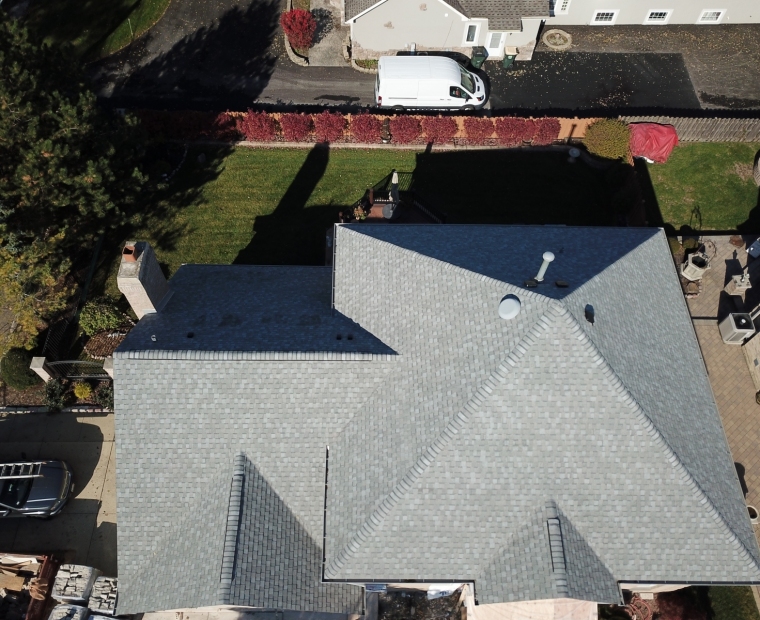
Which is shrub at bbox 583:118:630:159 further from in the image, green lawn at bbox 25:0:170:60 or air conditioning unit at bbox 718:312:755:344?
green lawn at bbox 25:0:170:60

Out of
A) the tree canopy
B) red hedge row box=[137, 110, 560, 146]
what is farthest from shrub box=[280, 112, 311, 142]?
the tree canopy

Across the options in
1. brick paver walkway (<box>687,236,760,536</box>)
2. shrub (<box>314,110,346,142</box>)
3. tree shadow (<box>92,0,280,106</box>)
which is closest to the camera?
brick paver walkway (<box>687,236,760,536</box>)

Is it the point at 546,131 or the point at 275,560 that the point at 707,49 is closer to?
the point at 546,131

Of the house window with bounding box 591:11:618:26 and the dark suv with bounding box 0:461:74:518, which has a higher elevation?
the house window with bounding box 591:11:618:26

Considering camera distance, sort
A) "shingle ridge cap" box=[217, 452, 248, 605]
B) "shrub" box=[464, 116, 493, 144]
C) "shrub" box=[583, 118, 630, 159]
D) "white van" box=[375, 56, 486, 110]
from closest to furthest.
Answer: "shingle ridge cap" box=[217, 452, 248, 605], "shrub" box=[583, 118, 630, 159], "shrub" box=[464, 116, 493, 144], "white van" box=[375, 56, 486, 110]

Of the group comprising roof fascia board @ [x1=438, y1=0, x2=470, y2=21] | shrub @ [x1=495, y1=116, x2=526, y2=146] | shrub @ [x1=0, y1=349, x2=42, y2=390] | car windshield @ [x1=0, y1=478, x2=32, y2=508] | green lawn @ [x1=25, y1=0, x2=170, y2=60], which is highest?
green lawn @ [x1=25, y1=0, x2=170, y2=60]

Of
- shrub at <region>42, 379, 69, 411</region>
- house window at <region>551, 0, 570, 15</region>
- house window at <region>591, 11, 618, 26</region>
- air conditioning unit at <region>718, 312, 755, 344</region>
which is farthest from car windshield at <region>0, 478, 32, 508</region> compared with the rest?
house window at <region>591, 11, 618, 26</region>

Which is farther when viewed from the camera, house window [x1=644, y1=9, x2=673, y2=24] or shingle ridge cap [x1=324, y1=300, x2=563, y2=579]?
house window [x1=644, y1=9, x2=673, y2=24]

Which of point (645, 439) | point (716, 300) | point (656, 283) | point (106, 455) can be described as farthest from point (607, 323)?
point (106, 455)
